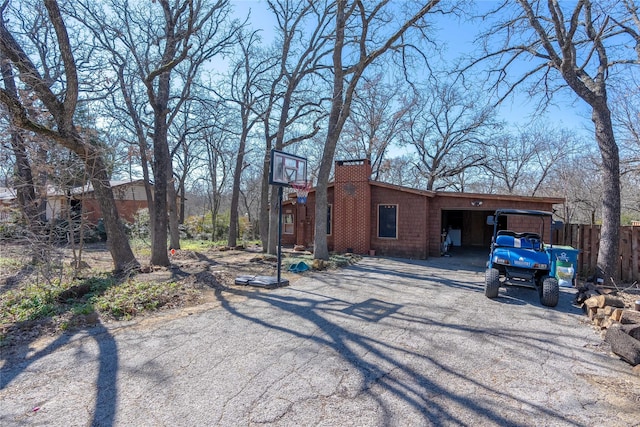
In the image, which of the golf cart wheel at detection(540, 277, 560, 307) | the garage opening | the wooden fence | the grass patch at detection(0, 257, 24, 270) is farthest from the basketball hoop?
the garage opening

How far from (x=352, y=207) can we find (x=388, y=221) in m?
1.59

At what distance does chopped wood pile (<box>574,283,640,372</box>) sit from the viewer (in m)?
4.08

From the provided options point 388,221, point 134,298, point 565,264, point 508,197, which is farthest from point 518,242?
point 134,298

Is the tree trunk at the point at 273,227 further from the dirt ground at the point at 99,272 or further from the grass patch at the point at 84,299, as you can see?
the grass patch at the point at 84,299

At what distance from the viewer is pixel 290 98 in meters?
15.4

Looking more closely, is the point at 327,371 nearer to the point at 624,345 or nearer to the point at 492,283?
the point at 624,345

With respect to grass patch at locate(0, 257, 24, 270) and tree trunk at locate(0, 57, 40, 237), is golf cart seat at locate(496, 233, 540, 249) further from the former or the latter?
grass patch at locate(0, 257, 24, 270)

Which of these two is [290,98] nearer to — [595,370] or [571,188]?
[595,370]

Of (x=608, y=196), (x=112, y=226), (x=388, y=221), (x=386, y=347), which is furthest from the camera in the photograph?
(x=388, y=221)

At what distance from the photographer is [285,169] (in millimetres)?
8711

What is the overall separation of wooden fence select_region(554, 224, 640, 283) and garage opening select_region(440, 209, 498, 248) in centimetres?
844

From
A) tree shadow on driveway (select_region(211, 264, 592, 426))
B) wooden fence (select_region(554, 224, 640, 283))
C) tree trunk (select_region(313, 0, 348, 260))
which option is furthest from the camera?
tree trunk (select_region(313, 0, 348, 260))

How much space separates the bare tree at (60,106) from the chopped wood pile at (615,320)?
9.33 metres

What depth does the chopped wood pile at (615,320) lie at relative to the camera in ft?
13.4
